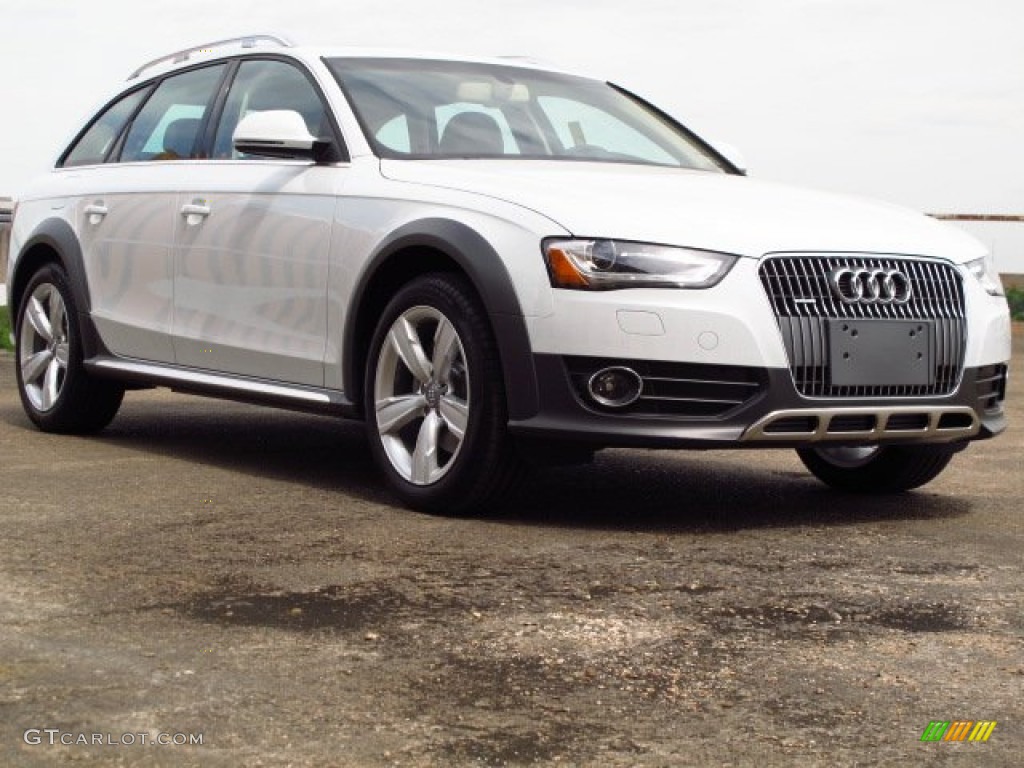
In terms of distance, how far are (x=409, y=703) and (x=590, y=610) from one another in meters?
1.05

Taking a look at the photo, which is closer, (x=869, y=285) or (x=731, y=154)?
(x=869, y=285)

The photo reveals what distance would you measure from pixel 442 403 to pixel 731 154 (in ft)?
7.93

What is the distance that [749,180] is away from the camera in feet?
23.7

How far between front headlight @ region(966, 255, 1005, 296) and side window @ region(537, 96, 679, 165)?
4.76ft

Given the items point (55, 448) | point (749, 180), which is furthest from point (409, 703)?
point (55, 448)

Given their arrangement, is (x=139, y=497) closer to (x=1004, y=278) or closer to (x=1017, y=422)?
(x=1017, y=422)

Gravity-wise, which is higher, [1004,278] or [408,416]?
[408,416]

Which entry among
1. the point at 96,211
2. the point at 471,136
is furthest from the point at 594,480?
the point at 96,211

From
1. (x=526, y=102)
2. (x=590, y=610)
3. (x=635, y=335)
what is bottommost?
(x=590, y=610)

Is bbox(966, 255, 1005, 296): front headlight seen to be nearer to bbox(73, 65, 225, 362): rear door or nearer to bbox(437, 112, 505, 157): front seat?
bbox(437, 112, 505, 157): front seat

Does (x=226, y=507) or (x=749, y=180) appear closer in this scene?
(x=226, y=507)

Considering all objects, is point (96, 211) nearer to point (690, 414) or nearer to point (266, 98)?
point (266, 98)

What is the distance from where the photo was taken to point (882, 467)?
291 inches

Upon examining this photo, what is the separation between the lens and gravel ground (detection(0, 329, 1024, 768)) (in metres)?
3.65
